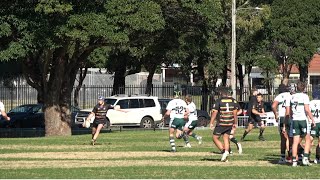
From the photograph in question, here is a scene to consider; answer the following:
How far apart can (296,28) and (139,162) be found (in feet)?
132

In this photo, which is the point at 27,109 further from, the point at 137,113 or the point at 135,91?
the point at 135,91

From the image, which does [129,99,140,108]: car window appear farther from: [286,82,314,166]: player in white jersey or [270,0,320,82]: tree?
[286,82,314,166]: player in white jersey

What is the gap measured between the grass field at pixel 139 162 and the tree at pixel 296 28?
2983 cm

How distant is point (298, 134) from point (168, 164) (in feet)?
10.6

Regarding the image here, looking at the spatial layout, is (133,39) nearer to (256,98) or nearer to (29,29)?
(29,29)

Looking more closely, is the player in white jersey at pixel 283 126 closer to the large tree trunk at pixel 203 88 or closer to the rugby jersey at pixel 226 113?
the rugby jersey at pixel 226 113

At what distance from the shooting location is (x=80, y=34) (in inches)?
1284

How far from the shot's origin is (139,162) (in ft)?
68.0

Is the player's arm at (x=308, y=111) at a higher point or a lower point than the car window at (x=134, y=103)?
lower

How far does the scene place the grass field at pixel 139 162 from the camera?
57.3ft

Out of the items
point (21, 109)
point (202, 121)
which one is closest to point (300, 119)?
point (202, 121)

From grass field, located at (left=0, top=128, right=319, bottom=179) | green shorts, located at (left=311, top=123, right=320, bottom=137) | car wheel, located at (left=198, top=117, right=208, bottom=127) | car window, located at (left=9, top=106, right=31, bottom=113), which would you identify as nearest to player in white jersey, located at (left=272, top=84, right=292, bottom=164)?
grass field, located at (left=0, top=128, right=319, bottom=179)

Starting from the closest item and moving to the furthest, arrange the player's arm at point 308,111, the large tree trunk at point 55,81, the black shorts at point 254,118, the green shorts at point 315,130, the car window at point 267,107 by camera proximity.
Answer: the player's arm at point 308,111 → the green shorts at point 315,130 → the black shorts at point 254,118 → the large tree trunk at point 55,81 → the car window at point 267,107

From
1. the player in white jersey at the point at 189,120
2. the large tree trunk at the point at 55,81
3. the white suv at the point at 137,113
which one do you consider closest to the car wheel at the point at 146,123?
the white suv at the point at 137,113
